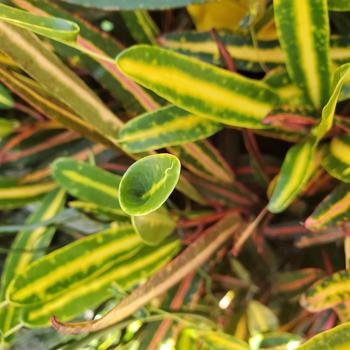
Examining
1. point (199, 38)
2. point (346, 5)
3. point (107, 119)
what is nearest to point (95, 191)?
point (107, 119)

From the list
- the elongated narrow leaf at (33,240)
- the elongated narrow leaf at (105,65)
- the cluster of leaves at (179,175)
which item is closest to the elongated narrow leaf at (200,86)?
the cluster of leaves at (179,175)

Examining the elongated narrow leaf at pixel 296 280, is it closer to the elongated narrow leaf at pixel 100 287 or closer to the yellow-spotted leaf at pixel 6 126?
the elongated narrow leaf at pixel 100 287

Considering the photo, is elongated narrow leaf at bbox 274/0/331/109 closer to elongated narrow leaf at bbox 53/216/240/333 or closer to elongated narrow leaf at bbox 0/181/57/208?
elongated narrow leaf at bbox 53/216/240/333

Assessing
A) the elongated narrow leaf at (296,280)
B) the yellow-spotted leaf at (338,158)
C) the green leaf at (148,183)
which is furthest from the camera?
the elongated narrow leaf at (296,280)

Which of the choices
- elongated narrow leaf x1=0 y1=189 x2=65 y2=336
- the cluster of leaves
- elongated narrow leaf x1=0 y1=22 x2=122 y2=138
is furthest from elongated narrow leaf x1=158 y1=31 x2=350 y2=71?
elongated narrow leaf x1=0 y1=189 x2=65 y2=336

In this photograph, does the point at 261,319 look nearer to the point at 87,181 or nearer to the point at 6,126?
the point at 87,181

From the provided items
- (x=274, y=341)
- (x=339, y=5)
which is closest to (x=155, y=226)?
(x=274, y=341)
